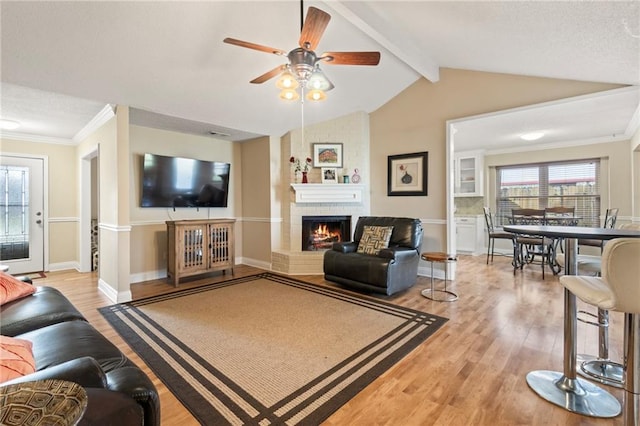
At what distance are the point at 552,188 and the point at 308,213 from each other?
5.21 metres

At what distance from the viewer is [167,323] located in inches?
111

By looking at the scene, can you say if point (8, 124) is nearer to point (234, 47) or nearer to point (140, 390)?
point (234, 47)

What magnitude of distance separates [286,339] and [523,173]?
658cm

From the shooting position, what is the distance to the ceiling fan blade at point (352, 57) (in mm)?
2422

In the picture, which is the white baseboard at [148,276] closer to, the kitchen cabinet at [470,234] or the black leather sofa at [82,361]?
the black leather sofa at [82,361]

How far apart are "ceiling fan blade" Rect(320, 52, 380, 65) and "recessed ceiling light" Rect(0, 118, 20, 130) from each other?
14.8ft

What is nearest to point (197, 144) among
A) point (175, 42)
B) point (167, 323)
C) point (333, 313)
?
point (175, 42)

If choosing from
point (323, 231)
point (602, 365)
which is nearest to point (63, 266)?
point (323, 231)

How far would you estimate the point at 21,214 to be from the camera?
4785 millimetres

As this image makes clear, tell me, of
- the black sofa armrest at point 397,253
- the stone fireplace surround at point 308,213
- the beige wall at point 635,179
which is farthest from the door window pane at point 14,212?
the beige wall at point 635,179

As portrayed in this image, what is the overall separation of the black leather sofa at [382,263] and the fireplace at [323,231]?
2.65ft

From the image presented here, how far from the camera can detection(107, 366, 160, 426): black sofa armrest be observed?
3.13ft

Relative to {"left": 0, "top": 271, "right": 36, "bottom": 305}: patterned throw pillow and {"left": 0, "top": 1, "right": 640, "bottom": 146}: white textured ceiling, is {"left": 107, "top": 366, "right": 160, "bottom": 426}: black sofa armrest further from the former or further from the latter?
{"left": 0, "top": 1, "right": 640, "bottom": 146}: white textured ceiling

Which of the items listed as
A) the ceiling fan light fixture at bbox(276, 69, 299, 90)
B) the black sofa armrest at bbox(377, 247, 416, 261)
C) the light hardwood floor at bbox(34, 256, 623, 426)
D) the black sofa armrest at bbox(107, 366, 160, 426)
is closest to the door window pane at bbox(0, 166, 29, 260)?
the light hardwood floor at bbox(34, 256, 623, 426)
